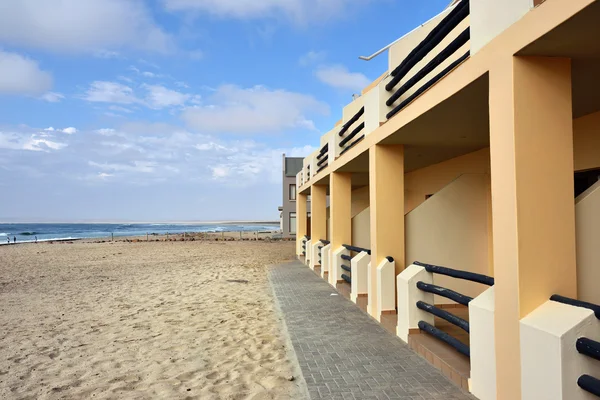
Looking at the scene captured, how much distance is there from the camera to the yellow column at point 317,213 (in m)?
14.1

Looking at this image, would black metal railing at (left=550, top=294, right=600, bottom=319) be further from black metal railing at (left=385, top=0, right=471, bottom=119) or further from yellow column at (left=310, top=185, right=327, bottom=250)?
yellow column at (left=310, top=185, right=327, bottom=250)

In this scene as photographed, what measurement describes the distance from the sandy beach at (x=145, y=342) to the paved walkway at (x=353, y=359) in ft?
0.90

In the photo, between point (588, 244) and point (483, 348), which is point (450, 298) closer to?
point (483, 348)

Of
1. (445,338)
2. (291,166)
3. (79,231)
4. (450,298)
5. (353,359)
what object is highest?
(291,166)

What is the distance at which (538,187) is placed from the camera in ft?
9.78

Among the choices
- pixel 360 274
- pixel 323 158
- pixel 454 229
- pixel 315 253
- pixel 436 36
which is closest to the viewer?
pixel 436 36

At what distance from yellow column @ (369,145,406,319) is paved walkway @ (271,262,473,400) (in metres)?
0.85

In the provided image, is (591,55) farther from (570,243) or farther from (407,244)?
(407,244)

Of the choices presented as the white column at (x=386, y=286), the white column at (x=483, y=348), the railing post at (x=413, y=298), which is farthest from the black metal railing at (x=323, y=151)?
the white column at (x=483, y=348)

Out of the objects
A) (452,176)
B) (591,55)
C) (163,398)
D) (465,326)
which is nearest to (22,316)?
(163,398)

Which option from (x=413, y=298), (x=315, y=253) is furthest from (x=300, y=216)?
(x=413, y=298)

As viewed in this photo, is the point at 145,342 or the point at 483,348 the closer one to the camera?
the point at 483,348

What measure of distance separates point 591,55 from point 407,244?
4181 mm

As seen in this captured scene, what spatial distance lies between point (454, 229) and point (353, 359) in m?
2.91
